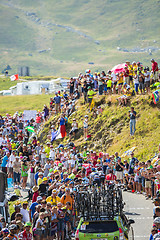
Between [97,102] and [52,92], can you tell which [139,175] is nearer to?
[97,102]

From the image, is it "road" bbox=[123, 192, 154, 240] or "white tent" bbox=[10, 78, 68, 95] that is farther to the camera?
"white tent" bbox=[10, 78, 68, 95]

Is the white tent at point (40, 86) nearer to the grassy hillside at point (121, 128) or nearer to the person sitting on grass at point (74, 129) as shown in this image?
the grassy hillside at point (121, 128)

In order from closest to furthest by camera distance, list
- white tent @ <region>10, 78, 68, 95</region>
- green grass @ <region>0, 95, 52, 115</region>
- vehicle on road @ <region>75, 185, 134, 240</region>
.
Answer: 1. vehicle on road @ <region>75, 185, 134, 240</region>
2. green grass @ <region>0, 95, 52, 115</region>
3. white tent @ <region>10, 78, 68, 95</region>

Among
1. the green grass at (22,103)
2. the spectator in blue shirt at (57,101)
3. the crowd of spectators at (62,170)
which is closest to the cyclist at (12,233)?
the crowd of spectators at (62,170)

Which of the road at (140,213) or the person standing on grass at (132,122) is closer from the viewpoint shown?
the road at (140,213)

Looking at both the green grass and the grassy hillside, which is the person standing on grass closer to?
the grassy hillside

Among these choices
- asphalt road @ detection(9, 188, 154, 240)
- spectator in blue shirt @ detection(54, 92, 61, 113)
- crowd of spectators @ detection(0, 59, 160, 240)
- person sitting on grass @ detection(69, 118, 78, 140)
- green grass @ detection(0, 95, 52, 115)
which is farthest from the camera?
green grass @ detection(0, 95, 52, 115)

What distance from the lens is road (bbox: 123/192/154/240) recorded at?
16547mm

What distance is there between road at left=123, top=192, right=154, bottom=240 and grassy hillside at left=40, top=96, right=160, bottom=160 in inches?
213

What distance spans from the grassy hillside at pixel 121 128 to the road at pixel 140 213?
5.42 metres

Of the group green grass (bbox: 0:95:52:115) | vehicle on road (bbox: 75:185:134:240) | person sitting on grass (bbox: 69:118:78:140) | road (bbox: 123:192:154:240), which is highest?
green grass (bbox: 0:95:52:115)

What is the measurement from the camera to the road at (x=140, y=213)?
54.3ft

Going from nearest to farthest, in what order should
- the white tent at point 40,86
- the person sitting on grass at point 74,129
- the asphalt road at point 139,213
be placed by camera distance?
the asphalt road at point 139,213, the person sitting on grass at point 74,129, the white tent at point 40,86

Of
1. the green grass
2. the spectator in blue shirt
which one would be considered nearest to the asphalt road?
the spectator in blue shirt
